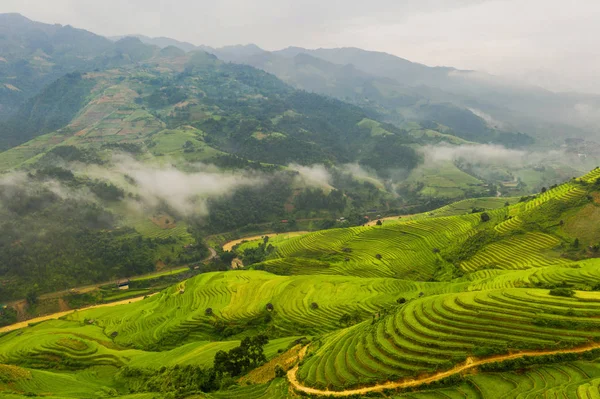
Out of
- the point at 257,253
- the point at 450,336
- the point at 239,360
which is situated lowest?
the point at 257,253

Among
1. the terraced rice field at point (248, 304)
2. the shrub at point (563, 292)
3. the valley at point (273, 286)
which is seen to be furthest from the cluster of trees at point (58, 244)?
the shrub at point (563, 292)

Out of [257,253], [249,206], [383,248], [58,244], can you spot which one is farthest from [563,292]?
[249,206]

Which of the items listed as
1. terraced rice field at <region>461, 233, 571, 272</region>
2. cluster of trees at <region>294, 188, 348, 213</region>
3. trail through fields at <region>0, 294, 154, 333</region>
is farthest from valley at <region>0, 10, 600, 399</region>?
cluster of trees at <region>294, 188, 348, 213</region>

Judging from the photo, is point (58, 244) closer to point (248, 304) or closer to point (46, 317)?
point (46, 317)

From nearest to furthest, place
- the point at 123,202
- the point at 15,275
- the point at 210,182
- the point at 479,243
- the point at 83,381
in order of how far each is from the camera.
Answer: the point at 83,381
the point at 479,243
the point at 15,275
the point at 123,202
the point at 210,182

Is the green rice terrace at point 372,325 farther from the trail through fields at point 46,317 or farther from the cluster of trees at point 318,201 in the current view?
the cluster of trees at point 318,201

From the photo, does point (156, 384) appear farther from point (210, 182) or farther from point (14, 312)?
point (210, 182)

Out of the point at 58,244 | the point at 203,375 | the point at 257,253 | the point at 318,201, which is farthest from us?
the point at 318,201

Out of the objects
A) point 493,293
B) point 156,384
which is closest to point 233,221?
point 156,384
